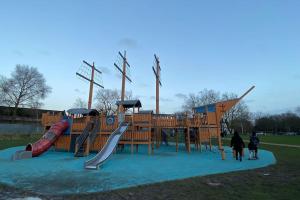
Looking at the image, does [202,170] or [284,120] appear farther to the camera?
[284,120]

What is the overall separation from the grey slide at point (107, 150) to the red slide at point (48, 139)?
4.90 metres

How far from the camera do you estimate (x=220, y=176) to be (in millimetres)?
10617

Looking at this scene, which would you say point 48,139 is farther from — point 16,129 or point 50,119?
point 16,129

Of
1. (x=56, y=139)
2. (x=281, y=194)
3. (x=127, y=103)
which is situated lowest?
(x=281, y=194)

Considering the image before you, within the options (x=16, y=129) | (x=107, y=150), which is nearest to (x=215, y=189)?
(x=107, y=150)

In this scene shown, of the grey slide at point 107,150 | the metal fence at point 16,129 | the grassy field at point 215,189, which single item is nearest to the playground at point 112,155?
the grey slide at point 107,150

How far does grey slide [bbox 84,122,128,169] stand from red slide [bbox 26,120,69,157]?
4.90 m

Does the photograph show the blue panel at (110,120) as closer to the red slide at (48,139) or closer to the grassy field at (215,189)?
the red slide at (48,139)

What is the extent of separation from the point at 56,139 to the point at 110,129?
14.4 ft

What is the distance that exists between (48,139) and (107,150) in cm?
653

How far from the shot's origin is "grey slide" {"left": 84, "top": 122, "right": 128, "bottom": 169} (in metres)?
12.7

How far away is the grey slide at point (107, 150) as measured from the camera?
41.7 ft

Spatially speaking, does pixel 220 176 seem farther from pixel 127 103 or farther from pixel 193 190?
pixel 127 103

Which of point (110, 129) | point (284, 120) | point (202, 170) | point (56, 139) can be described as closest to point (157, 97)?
point (110, 129)
